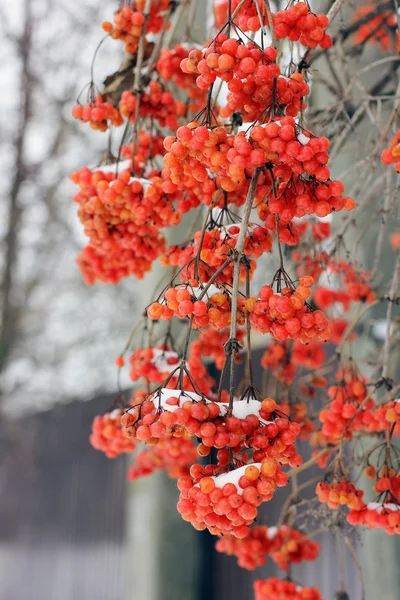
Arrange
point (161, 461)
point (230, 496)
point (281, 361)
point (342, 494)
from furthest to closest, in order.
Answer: point (161, 461) < point (281, 361) < point (342, 494) < point (230, 496)

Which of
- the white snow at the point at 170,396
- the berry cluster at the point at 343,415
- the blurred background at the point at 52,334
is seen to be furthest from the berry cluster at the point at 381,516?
the blurred background at the point at 52,334

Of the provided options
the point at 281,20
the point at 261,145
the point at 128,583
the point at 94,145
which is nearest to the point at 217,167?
the point at 261,145

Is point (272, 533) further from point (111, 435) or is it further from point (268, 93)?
point (268, 93)

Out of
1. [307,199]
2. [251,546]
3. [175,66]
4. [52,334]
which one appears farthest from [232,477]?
[52,334]

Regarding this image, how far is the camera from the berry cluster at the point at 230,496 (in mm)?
747

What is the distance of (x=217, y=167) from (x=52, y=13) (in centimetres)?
388

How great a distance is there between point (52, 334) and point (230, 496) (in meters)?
4.43

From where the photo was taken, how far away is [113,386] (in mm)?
4879

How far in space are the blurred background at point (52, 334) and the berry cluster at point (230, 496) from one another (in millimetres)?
3090

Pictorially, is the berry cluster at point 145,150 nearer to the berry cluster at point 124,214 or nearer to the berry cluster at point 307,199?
the berry cluster at point 124,214

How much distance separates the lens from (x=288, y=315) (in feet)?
2.75

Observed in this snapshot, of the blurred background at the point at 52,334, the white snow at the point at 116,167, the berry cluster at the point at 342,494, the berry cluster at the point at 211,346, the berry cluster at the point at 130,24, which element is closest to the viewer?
the berry cluster at the point at 342,494

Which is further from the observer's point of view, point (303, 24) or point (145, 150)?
point (145, 150)

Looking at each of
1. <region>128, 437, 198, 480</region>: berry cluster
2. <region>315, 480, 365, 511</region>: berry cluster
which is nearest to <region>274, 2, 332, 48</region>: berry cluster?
<region>315, 480, 365, 511</region>: berry cluster
